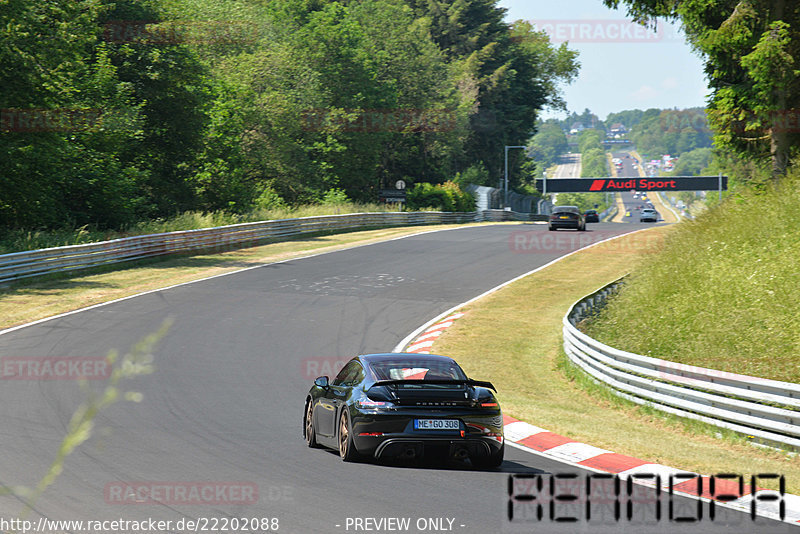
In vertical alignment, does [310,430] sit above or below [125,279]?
above

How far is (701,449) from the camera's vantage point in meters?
12.1

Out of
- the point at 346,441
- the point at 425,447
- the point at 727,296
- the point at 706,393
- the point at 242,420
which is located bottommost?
the point at 242,420

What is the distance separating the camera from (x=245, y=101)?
189 feet

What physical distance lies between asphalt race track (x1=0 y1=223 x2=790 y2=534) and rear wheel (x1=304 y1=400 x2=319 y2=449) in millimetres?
189

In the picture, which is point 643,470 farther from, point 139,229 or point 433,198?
point 433,198

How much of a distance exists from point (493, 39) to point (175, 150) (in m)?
65.8

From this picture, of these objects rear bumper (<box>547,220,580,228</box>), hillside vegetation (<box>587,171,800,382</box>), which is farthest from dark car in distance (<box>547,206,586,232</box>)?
hillside vegetation (<box>587,171,800,382</box>)

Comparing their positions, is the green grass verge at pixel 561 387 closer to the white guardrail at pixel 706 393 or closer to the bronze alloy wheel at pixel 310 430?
the white guardrail at pixel 706 393

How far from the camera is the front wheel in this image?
991cm

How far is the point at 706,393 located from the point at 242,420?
708cm

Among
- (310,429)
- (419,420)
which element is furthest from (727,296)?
(419,420)

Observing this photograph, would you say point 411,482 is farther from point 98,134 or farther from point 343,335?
point 98,134

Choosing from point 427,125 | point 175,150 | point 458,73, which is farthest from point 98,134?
point 458,73

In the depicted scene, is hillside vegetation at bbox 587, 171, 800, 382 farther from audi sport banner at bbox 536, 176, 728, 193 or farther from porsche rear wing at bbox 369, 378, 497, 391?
audi sport banner at bbox 536, 176, 728, 193
